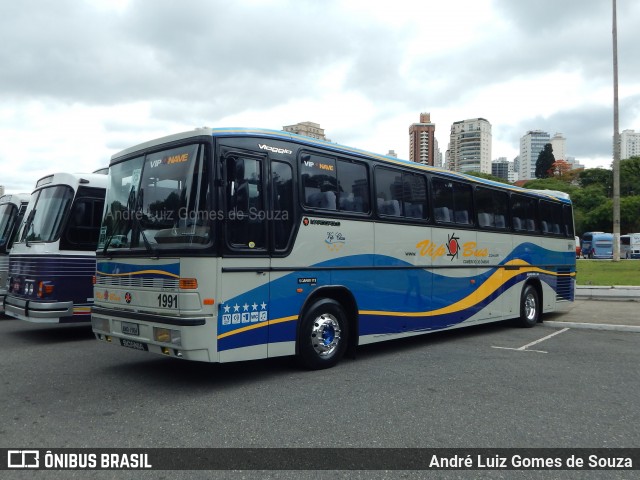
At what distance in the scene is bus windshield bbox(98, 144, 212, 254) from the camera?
243 inches

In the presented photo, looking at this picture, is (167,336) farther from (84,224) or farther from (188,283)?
(84,224)

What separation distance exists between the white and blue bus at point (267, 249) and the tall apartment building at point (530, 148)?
179 meters

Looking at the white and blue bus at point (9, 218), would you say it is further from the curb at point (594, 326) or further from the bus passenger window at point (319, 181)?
the curb at point (594, 326)

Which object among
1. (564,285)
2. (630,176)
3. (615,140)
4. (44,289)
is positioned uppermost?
(630,176)

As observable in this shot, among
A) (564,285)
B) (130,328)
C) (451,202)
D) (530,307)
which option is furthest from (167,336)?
(564,285)

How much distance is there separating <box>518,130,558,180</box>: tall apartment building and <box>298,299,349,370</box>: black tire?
180275mm

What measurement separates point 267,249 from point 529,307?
8.30 meters

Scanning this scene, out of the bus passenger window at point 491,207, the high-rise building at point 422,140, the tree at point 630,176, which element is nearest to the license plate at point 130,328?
the bus passenger window at point 491,207

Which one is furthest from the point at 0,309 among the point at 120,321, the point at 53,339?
the point at 120,321

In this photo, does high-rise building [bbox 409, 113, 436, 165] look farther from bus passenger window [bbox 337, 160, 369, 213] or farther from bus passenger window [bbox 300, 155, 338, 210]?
bus passenger window [bbox 300, 155, 338, 210]

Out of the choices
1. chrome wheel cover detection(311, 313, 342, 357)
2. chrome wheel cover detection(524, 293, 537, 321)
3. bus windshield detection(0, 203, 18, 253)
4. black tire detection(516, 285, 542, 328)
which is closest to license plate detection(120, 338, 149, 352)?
chrome wheel cover detection(311, 313, 342, 357)

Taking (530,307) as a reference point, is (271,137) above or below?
above

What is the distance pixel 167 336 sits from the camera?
20.1 ft

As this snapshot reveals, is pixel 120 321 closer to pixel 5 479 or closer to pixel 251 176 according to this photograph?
pixel 251 176
